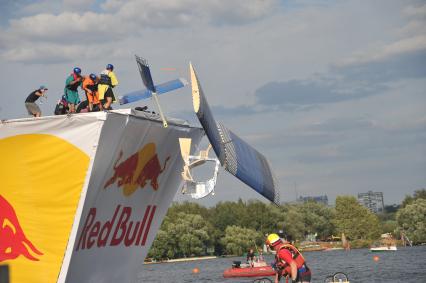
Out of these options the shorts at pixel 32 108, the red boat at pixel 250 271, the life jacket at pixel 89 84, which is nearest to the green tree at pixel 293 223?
the red boat at pixel 250 271

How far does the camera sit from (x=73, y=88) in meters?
21.9

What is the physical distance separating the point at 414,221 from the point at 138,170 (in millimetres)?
101004

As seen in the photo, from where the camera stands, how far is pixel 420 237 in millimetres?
117312

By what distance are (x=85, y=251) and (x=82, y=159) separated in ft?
8.10

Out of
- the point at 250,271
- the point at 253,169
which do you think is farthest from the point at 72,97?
the point at 250,271

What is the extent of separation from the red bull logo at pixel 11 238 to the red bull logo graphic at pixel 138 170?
234cm

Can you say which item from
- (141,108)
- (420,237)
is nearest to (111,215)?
(141,108)

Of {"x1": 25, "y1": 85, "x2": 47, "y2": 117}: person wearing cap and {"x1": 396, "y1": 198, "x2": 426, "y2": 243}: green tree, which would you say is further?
{"x1": 396, "y1": 198, "x2": 426, "y2": 243}: green tree

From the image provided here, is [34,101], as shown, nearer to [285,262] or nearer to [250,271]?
[285,262]

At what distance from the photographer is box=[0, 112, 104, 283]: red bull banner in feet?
64.8

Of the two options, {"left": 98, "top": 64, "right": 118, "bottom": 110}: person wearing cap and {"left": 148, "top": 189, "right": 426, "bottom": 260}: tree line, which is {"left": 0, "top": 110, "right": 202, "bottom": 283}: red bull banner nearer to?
{"left": 98, "top": 64, "right": 118, "bottom": 110}: person wearing cap

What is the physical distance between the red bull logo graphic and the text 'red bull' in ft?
2.21

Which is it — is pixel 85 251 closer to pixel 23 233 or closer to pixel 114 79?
pixel 23 233

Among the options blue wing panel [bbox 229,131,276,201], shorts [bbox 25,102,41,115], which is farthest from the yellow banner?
blue wing panel [bbox 229,131,276,201]
